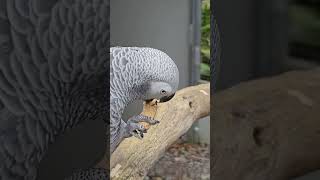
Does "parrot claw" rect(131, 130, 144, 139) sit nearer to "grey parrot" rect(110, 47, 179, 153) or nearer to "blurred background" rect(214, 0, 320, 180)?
"grey parrot" rect(110, 47, 179, 153)

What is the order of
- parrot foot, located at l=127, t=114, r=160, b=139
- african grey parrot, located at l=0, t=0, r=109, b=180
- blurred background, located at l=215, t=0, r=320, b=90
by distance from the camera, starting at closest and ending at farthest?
african grey parrot, located at l=0, t=0, r=109, b=180
blurred background, located at l=215, t=0, r=320, b=90
parrot foot, located at l=127, t=114, r=160, b=139

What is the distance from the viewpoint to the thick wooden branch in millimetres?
1052

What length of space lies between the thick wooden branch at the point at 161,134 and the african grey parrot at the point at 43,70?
35cm

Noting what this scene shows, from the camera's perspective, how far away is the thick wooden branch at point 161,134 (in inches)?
41.4

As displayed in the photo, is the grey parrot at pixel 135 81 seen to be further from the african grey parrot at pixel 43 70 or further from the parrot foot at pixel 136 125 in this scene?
the african grey parrot at pixel 43 70

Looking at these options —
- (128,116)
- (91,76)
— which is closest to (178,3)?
(128,116)

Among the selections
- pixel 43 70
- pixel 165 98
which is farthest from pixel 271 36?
Result: pixel 43 70

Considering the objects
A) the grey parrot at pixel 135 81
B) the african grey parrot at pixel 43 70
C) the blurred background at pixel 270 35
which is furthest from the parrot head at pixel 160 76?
the african grey parrot at pixel 43 70

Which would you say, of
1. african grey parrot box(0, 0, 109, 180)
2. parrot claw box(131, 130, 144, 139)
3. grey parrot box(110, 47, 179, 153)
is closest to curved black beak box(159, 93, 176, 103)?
grey parrot box(110, 47, 179, 153)

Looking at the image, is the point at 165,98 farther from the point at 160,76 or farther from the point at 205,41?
the point at 205,41

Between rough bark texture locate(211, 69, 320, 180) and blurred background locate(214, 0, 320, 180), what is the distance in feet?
0.09

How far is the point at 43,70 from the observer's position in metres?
0.63

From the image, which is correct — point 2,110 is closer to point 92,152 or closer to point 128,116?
point 92,152

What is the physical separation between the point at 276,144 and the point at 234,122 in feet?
0.36
